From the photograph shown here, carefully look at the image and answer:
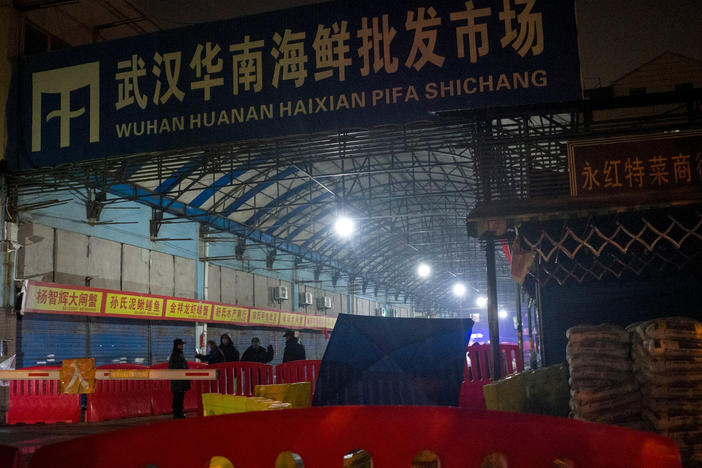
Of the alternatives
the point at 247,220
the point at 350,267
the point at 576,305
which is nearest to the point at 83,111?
the point at 576,305

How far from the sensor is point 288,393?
7555 millimetres

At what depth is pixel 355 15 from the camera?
32.5 feet

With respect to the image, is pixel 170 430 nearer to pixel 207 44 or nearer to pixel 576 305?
pixel 576 305

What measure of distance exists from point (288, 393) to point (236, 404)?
1747mm

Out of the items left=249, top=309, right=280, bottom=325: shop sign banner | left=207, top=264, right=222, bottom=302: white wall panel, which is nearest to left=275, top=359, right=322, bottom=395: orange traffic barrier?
left=207, top=264, right=222, bottom=302: white wall panel

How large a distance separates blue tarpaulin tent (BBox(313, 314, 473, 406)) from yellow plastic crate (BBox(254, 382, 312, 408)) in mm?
2175

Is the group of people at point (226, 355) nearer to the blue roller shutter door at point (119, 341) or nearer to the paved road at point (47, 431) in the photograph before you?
the paved road at point (47, 431)

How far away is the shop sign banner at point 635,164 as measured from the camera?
22.6 feet

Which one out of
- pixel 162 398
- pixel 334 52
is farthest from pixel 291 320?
pixel 334 52

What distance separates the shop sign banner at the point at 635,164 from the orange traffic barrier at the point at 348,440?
500 cm

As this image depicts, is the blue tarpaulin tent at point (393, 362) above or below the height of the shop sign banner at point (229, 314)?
below

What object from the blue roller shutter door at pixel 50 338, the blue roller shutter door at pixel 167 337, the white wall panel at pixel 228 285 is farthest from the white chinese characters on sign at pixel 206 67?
the white wall panel at pixel 228 285

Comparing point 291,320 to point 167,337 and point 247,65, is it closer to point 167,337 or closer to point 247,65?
point 167,337

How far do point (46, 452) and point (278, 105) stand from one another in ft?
27.0
